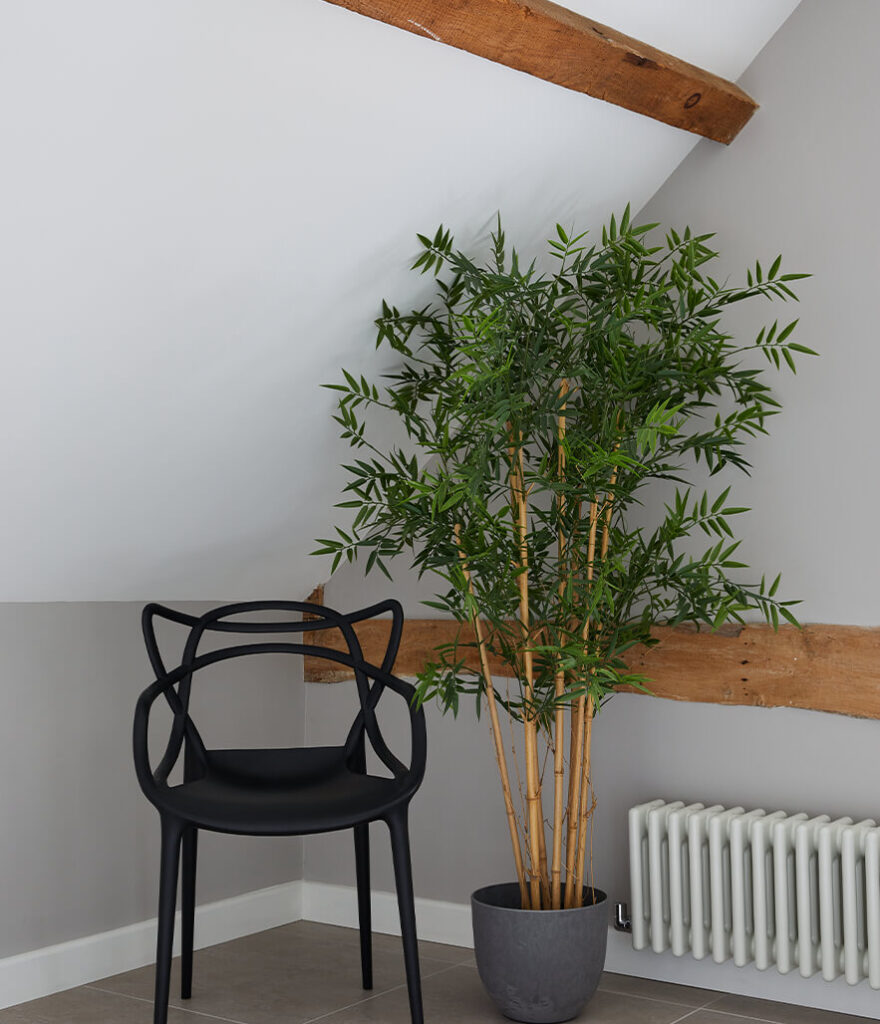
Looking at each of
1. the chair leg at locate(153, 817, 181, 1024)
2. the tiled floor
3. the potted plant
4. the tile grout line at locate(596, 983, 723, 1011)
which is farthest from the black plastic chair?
the tile grout line at locate(596, 983, 723, 1011)

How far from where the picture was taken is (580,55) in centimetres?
245

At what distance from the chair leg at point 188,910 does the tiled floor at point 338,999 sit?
4 centimetres

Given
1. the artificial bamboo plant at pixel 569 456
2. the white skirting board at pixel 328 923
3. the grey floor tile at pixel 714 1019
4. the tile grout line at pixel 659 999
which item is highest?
the artificial bamboo plant at pixel 569 456

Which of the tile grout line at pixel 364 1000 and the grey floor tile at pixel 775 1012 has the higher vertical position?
the tile grout line at pixel 364 1000

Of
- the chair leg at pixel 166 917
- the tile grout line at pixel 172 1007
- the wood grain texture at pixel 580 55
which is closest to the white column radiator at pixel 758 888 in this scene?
the tile grout line at pixel 172 1007

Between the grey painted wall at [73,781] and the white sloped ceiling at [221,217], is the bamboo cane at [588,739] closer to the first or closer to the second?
the white sloped ceiling at [221,217]

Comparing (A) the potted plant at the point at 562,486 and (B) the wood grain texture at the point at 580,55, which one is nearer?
(B) the wood grain texture at the point at 580,55

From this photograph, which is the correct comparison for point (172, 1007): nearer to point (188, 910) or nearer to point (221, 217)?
point (188, 910)

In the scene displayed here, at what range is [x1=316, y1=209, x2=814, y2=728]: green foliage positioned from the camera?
2549mm

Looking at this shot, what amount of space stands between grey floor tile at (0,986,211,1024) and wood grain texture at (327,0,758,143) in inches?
87.9

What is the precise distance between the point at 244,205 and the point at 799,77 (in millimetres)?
1493

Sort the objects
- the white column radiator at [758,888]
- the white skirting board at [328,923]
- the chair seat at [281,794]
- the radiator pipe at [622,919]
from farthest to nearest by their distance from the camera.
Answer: the radiator pipe at [622,919] → the white skirting board at [328,923] → the white column radiator at [758,888] → the chair seat at [281,794]

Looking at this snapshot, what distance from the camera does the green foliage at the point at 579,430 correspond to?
2549mm

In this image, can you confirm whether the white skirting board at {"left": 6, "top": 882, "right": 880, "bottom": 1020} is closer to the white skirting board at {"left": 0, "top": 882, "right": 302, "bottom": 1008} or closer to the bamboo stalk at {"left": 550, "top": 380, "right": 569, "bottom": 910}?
the white skirting board at {"left": 0, "top": 882, "right": 302, "bottom": 1008}
